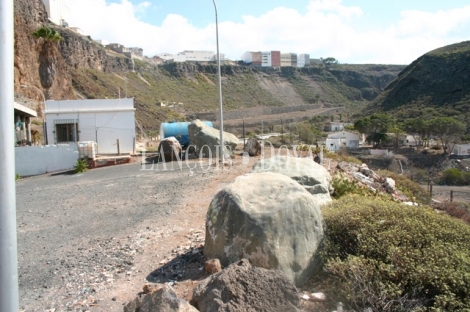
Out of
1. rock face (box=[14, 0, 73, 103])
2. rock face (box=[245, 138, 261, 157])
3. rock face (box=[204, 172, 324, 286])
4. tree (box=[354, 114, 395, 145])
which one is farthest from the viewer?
tree (box=[354, 114, 395, 145])

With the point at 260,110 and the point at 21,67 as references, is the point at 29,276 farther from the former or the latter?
the point at 260,110

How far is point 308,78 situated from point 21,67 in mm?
86968

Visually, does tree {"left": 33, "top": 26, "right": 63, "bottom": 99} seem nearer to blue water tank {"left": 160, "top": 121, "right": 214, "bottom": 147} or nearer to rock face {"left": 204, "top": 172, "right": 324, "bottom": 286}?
blue water tank {"left": 160, "top": 121, "right": 214, "bottom": 147}

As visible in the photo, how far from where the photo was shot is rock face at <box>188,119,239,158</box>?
15.9 metres

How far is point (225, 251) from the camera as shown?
163 inches

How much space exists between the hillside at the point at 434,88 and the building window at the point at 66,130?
41.2 metres

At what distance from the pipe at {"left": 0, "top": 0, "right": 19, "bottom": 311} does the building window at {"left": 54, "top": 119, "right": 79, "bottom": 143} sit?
19035 millimetres

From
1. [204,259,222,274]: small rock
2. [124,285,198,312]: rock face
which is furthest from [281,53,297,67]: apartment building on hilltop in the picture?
[124,285,198,312]: rock face

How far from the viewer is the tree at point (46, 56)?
3597 centimetres

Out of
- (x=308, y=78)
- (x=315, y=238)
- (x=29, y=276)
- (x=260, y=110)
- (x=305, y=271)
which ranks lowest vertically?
(x=29, y=276)

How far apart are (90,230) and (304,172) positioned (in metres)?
4.03

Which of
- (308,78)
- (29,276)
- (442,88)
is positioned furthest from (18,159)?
(308,78)

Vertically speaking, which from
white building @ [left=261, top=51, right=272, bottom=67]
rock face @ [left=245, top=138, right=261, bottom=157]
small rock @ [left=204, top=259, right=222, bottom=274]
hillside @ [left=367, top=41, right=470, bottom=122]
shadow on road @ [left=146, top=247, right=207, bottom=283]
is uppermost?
white building @ [left=261, top=51, right=272, bottom=67]

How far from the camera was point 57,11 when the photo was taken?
3123 inches
